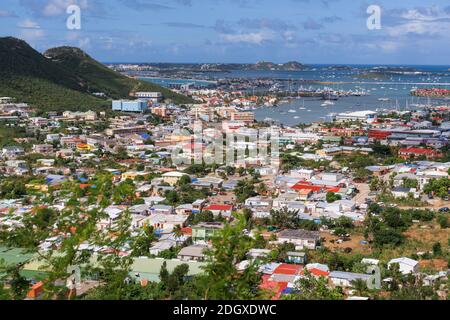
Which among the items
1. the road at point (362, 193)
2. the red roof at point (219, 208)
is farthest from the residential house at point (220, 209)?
the road at point (362, 193)

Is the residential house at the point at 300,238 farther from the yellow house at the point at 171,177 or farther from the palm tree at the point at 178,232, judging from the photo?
the yellow house at the point at 171,177

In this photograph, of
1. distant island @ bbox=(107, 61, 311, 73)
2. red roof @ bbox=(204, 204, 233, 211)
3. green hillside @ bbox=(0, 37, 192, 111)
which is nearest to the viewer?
red roof @ bbox=(204, 204, 233, 211)

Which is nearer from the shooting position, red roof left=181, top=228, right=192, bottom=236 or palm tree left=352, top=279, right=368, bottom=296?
palm tree left=352, top=279, right=368, bottom=296

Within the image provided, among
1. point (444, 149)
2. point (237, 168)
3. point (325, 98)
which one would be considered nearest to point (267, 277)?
point (237, 168)

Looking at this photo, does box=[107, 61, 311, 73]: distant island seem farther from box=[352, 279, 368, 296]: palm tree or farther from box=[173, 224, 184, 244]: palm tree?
box=[352, 279, 368, 296]: palm tree

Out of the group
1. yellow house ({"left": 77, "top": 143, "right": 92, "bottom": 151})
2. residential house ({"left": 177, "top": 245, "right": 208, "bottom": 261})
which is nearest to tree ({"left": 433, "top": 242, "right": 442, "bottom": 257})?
residential house ({"left": 177, "top": 245, "right": 208, "bottom": 261})

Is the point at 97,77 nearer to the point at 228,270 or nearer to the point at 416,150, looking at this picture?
the point at 416,150
